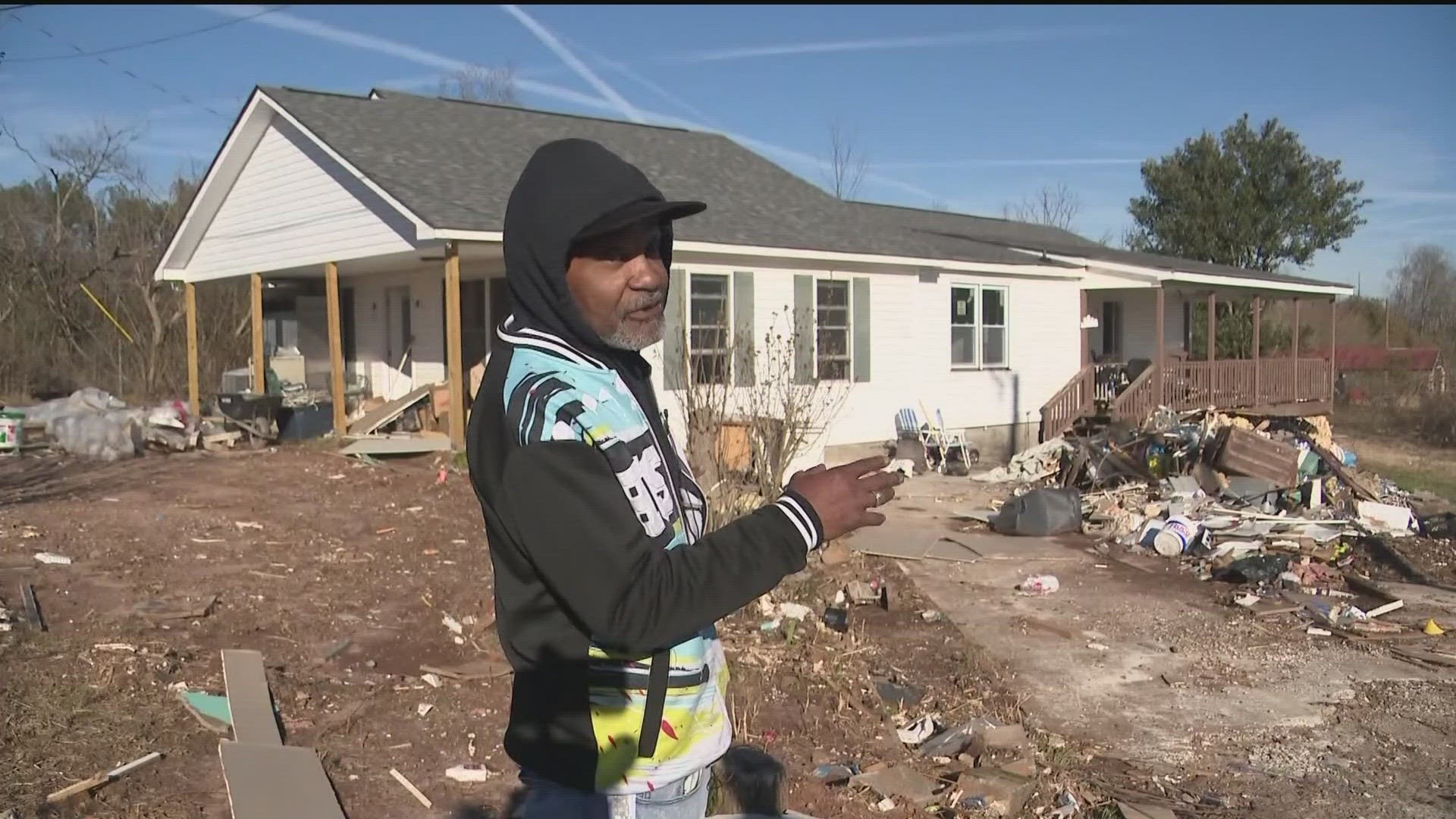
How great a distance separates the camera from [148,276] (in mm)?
21812

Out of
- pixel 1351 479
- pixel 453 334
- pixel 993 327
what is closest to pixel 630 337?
pixel 453 334

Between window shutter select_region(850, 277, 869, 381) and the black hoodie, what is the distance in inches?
532

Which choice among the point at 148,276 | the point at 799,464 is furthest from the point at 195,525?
the point at 148,276

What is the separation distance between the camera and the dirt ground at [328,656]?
4266 mm

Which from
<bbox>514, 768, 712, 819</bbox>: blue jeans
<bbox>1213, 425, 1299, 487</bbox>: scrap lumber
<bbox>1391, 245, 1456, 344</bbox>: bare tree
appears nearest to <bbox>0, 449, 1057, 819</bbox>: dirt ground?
<bbox>514, 768, 712, 819</bbox>: blue jeans

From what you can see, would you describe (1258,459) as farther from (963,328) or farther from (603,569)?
(603,569)

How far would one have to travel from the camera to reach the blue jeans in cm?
173

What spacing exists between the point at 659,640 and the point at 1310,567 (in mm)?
8836

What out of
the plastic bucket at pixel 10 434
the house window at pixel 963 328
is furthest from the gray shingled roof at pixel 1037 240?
the plastic bucket at pixel 10 434

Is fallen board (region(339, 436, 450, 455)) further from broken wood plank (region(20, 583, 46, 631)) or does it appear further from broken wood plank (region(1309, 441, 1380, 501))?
broken wood plank (region(1309, 441, 1380, 501))

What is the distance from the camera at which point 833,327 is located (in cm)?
1480

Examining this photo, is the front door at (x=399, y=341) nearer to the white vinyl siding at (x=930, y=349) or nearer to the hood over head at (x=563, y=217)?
the white vinyl siding at (x=930, y=349)

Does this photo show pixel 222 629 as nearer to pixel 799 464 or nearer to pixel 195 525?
pixel 195 525

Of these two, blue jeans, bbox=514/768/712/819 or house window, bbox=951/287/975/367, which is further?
house window, bbox=951/287/975/367
